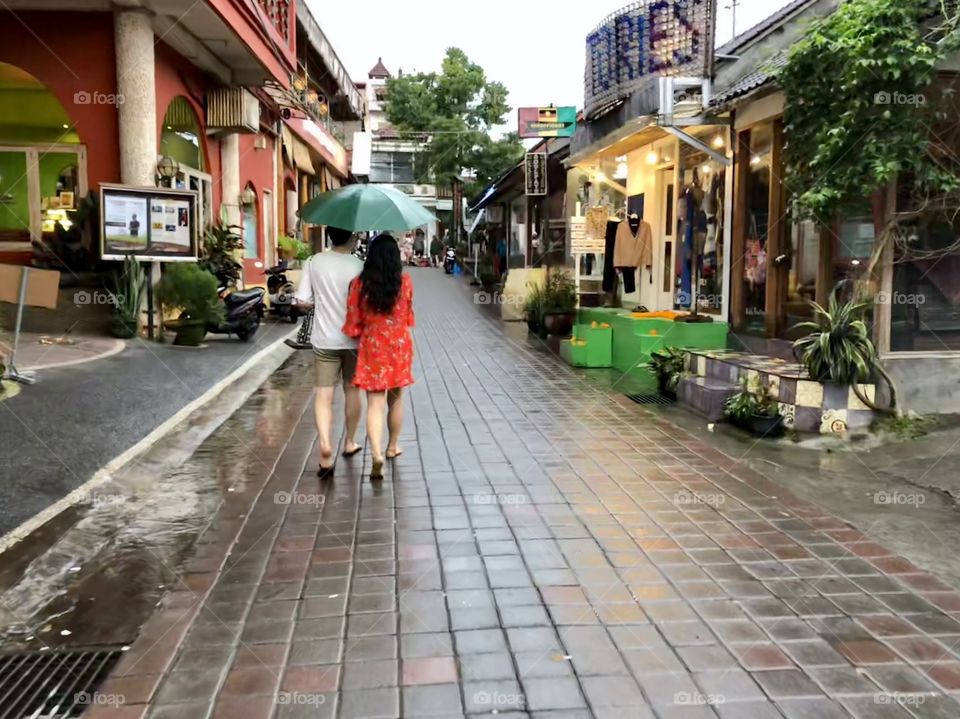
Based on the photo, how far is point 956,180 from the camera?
6.67 meters

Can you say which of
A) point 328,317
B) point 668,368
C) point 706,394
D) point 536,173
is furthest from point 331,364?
point 536,173

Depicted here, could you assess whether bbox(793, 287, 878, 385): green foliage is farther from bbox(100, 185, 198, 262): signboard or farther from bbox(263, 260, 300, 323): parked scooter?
bbox(263, 260, 300, 323): parked scooter

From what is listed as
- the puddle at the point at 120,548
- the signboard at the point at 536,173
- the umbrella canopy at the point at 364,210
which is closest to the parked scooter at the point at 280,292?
the signboard at the point at 536,173

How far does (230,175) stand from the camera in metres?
14.7

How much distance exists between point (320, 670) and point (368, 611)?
52 centimetres

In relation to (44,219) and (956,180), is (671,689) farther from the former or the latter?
(44,219)

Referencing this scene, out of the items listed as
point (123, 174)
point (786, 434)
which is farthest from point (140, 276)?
point (786, 434)

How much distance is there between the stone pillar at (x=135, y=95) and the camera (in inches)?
387

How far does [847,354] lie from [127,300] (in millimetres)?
7976

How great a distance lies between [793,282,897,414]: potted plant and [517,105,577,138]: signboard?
26.0ft

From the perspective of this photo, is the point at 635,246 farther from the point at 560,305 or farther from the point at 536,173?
the point at 536,173

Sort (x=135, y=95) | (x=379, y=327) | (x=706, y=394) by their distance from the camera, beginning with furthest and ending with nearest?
(x=135, y=95) < (x=706, y=394) < (x=379, y=327)

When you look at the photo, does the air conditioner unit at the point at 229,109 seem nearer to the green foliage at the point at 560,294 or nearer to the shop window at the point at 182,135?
the shop window at the point at 182,135

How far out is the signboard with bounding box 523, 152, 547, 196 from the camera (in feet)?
58.6
